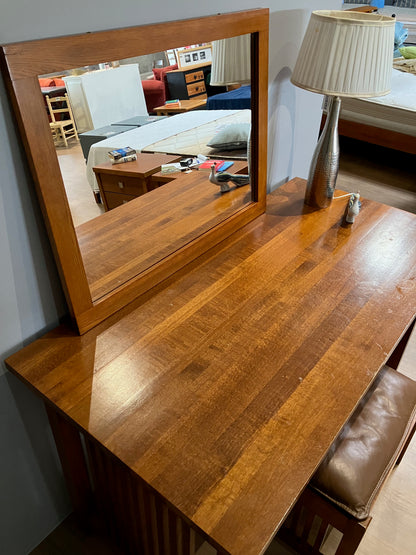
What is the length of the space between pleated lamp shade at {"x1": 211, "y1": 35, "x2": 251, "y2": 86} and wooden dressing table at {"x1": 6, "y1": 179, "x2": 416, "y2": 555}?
47 cm

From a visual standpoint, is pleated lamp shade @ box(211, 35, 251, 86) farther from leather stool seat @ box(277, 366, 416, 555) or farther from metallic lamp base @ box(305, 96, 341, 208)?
leather stool seat @ box(277, 366, 416, 555)

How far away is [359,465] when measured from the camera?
102 centimetres

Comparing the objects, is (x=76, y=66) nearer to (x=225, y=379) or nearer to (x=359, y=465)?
(x=225, y=379)

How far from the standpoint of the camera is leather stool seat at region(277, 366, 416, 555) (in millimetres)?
984

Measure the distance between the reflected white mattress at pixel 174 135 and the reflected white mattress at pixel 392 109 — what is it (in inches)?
100

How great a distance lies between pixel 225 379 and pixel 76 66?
69cm

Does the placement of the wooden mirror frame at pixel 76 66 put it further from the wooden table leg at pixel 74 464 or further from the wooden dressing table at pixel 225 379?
the wooden table leg at pixel 74 464

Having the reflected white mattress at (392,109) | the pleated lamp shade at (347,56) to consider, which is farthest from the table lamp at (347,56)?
the reflected white mattress at (392,109)

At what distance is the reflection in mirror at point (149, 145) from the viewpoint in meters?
0.85

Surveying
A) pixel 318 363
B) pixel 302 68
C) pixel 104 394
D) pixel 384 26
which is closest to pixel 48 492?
pixel 104 394

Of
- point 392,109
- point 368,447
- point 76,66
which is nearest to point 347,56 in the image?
point 76,66

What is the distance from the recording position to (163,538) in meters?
1.01

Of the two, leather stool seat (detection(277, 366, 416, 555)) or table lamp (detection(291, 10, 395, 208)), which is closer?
leather stool seat (detection(277, 366, 416, 555))

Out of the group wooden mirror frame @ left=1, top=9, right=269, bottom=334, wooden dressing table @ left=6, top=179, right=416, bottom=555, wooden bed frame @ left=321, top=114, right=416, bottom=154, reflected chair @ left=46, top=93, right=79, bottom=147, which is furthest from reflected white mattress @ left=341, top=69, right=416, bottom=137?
reflected chair @ left=46, top=93, right=79, bottom=147
